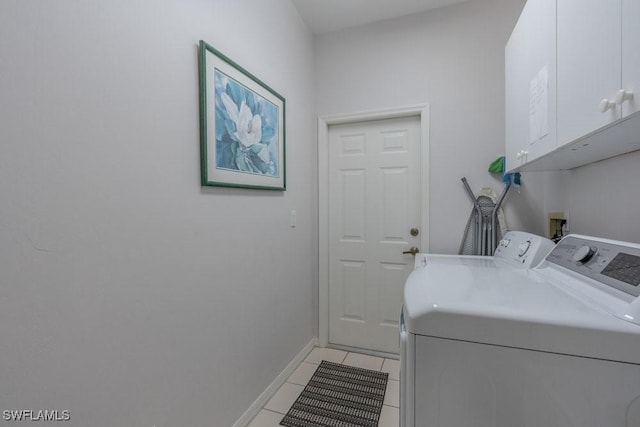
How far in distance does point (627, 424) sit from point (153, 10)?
184 centimetres

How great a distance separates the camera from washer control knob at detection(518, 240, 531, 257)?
142 centimetres

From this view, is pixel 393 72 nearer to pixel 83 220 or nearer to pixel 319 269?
pixel 319 269

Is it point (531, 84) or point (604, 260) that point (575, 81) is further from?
point (604, 260)

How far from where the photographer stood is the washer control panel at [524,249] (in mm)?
1325

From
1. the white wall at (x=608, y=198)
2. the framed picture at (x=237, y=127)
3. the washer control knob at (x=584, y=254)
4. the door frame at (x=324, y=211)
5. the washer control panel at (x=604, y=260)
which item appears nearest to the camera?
the washer control panel at (x=604, y=260)

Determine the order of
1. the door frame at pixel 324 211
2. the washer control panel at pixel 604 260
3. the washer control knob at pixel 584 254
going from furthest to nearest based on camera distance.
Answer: the door frame at pixel 324 211
the washer control knob at pixel 584 254
the washer control panel at pixel 604 260

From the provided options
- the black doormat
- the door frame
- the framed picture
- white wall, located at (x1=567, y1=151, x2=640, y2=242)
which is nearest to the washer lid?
white wall, located at (x1=567, y1=151, x2=640, y2=242)

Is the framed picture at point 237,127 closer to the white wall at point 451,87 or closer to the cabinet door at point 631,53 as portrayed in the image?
the white wall at point 451,87

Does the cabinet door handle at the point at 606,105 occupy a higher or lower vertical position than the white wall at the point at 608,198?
higher

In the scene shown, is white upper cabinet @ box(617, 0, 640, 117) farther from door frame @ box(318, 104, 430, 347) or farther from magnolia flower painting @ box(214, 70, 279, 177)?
door frame @ box(318, 104, 430, 347)

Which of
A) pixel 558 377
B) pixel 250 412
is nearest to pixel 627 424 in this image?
pixel 558 377

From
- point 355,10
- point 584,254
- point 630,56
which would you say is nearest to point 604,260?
point 584,254

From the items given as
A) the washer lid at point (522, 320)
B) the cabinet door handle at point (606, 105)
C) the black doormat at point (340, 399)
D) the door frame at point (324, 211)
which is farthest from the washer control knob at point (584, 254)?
the door frame at point (324, 211)

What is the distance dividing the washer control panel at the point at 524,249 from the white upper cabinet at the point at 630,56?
2.65ft
